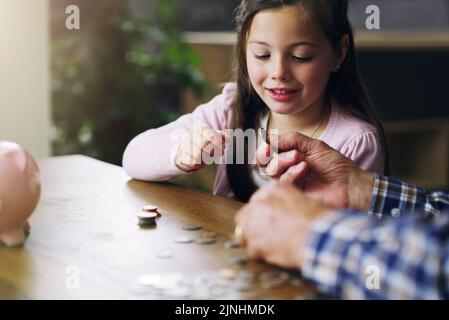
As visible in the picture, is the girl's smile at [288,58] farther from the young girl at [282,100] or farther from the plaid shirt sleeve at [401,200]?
the plaid shirt sleeve at [401,200]

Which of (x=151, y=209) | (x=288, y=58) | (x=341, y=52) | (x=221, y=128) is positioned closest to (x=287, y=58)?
(x=288, y=58)

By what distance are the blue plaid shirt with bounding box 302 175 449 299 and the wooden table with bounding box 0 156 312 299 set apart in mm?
69

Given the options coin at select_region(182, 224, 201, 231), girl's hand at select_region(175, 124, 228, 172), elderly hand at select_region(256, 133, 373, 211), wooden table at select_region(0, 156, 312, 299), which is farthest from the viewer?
girl's hand at select_region(175, 124, 228, 172)

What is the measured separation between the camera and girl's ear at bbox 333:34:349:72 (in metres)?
1.62

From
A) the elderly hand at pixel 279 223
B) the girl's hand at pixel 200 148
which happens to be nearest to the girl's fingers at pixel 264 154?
the girl's hand at pixel 200 148

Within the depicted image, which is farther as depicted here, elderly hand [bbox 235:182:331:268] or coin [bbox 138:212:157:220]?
coin [bbox 138:212:157:220]

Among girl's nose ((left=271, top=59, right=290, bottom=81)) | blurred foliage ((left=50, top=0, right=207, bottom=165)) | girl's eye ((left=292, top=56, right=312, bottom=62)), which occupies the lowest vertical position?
blurred foliage ((left=50, top=0, right=207, bottom=165))

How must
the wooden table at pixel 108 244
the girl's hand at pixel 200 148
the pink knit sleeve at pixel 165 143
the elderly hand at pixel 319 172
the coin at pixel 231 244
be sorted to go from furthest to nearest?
1. the pink knit sleeve at pixel 165 143
2. the girl's hand at pixel 200 148
3. the elderly hand at pixel 319 172
4. the coin at pixel 231 244
5. the wooden table at pixel 108 244

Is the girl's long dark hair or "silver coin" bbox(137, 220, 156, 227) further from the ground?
the girl's long dark hair

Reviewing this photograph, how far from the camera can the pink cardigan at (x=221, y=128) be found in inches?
59.5

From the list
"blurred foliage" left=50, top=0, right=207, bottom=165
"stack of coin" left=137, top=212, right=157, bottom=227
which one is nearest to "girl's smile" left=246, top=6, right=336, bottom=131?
"stack of coin" left=137, top=212, right=157, bottom=227

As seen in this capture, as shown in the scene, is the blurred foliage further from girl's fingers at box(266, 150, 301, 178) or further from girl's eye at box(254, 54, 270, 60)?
girl's fingers at box(266, 150, 301, 178)

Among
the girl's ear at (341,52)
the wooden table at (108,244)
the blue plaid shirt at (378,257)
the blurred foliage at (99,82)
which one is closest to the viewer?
the blue plaid shirt at (378,257)
